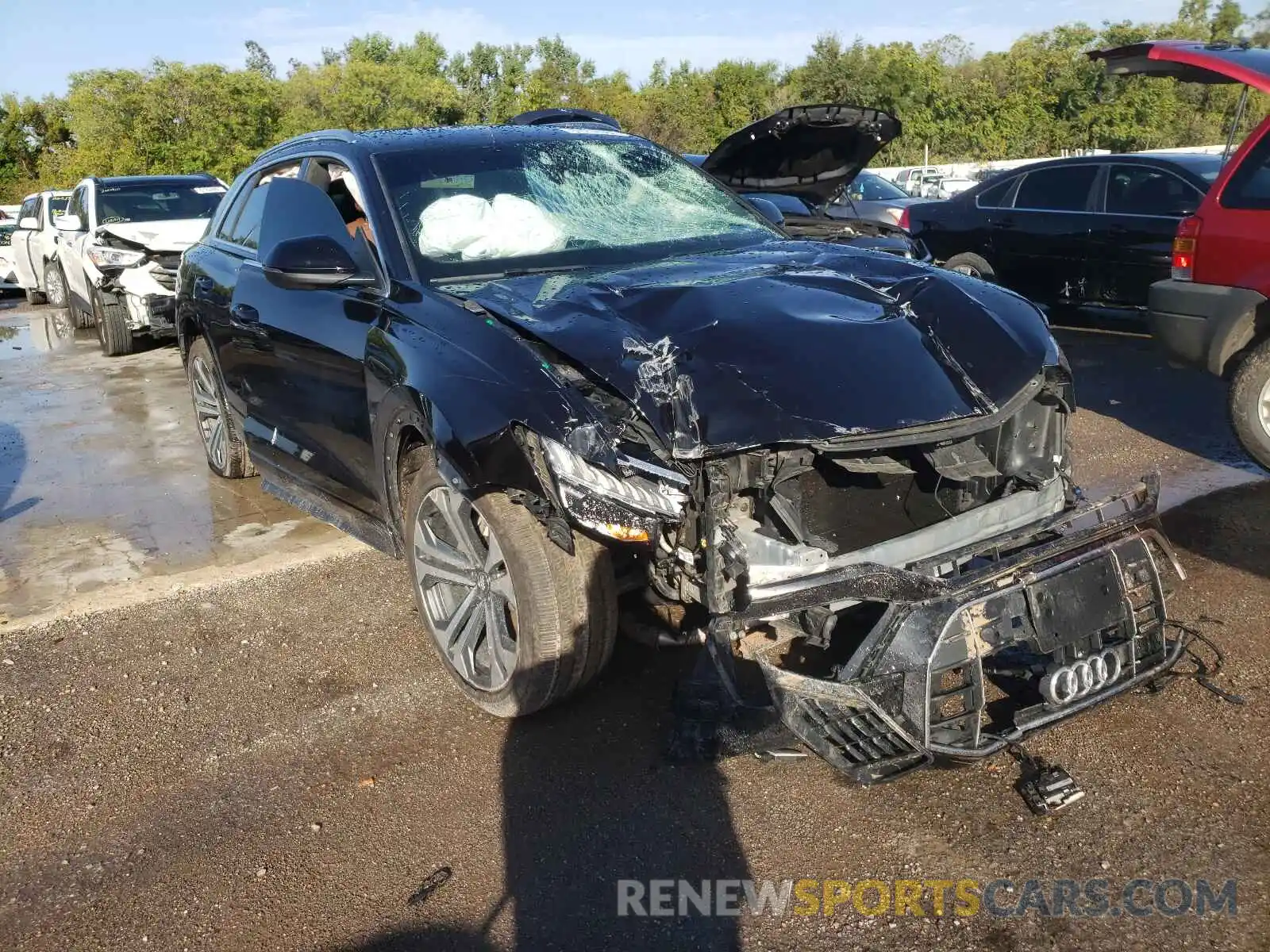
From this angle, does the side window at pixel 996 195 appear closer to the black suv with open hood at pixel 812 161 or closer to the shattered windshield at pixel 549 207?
the black suv with open hood at pixel 812 161

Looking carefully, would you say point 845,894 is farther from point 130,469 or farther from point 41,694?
point 130,469

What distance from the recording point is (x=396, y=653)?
405 centimetres

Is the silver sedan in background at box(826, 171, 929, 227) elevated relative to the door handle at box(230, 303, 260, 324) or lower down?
lower down

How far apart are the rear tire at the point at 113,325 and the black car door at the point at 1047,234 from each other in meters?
8.70

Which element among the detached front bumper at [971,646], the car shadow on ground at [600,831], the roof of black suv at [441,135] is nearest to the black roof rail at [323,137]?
the roof of black suv at [441,135]

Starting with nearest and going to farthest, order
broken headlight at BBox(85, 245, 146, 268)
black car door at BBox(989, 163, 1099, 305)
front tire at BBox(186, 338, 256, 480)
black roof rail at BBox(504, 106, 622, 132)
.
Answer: black roof rail at BBox(504, 106, 622, 132) < front tire at BBox(186, 338, 256, 480) < black car door at BBox(989, 163, 1099, 305) < broken headlight at BBox(85, 245, 146, 268)

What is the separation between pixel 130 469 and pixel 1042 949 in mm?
6192

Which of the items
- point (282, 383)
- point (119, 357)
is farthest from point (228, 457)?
point (119, 357)

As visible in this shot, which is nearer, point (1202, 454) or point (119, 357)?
point (1202, 454)

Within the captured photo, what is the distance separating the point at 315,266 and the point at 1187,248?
16.1 feet

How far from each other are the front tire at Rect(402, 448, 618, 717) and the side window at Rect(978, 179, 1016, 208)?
7.86 m

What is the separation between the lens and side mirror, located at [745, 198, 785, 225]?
4715 millimetres

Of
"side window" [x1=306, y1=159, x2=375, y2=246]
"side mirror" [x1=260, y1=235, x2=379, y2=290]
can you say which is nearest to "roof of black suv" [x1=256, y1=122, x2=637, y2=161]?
"side window" [x1=306, y1=159, x2=375, y2=246]

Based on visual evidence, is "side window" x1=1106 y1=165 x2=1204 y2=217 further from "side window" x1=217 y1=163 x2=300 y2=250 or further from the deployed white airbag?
"side window" x1=217 y1=163 x2=300 y2=250
